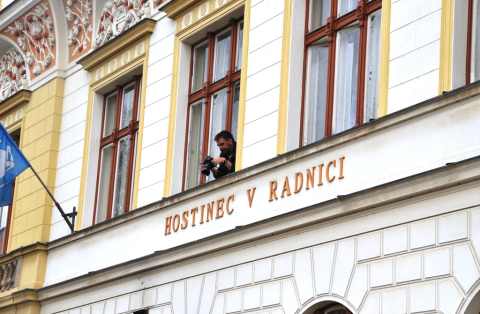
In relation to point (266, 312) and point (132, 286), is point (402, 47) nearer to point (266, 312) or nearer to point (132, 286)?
point (266, 312)

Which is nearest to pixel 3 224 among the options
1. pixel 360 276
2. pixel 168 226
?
pixel 168 226

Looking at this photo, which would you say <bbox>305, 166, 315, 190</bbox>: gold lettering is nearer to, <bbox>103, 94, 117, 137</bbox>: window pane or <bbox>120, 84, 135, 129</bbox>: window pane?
<bbox>120, 84, 135, 129</bbox>: window pane

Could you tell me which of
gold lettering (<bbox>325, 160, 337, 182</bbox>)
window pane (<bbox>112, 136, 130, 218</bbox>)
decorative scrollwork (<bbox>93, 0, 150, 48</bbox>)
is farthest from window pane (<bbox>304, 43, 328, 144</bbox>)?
window pane (<bbox>112, 136, 130, 218</bbox>)

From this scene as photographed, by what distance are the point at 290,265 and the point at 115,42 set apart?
7007 mm

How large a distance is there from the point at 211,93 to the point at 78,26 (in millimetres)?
4968

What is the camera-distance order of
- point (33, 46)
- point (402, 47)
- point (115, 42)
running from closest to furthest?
point (402, 47), point (115, 42), point (33, 46)

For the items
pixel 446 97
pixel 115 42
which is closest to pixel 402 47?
pixel 446 97

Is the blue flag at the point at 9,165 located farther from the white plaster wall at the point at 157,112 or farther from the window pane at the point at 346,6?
the window pane at the point at 346,6

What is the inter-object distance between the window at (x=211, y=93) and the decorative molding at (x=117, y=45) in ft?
3.90

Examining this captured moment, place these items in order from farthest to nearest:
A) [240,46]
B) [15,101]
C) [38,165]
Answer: [15,101] → [38,165] → [240,46]

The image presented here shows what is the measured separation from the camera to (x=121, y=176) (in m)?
18.0

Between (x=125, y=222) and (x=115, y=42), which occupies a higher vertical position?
(x=115, y=42)

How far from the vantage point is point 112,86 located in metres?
18.6

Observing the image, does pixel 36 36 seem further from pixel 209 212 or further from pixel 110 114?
pixel 209 212
